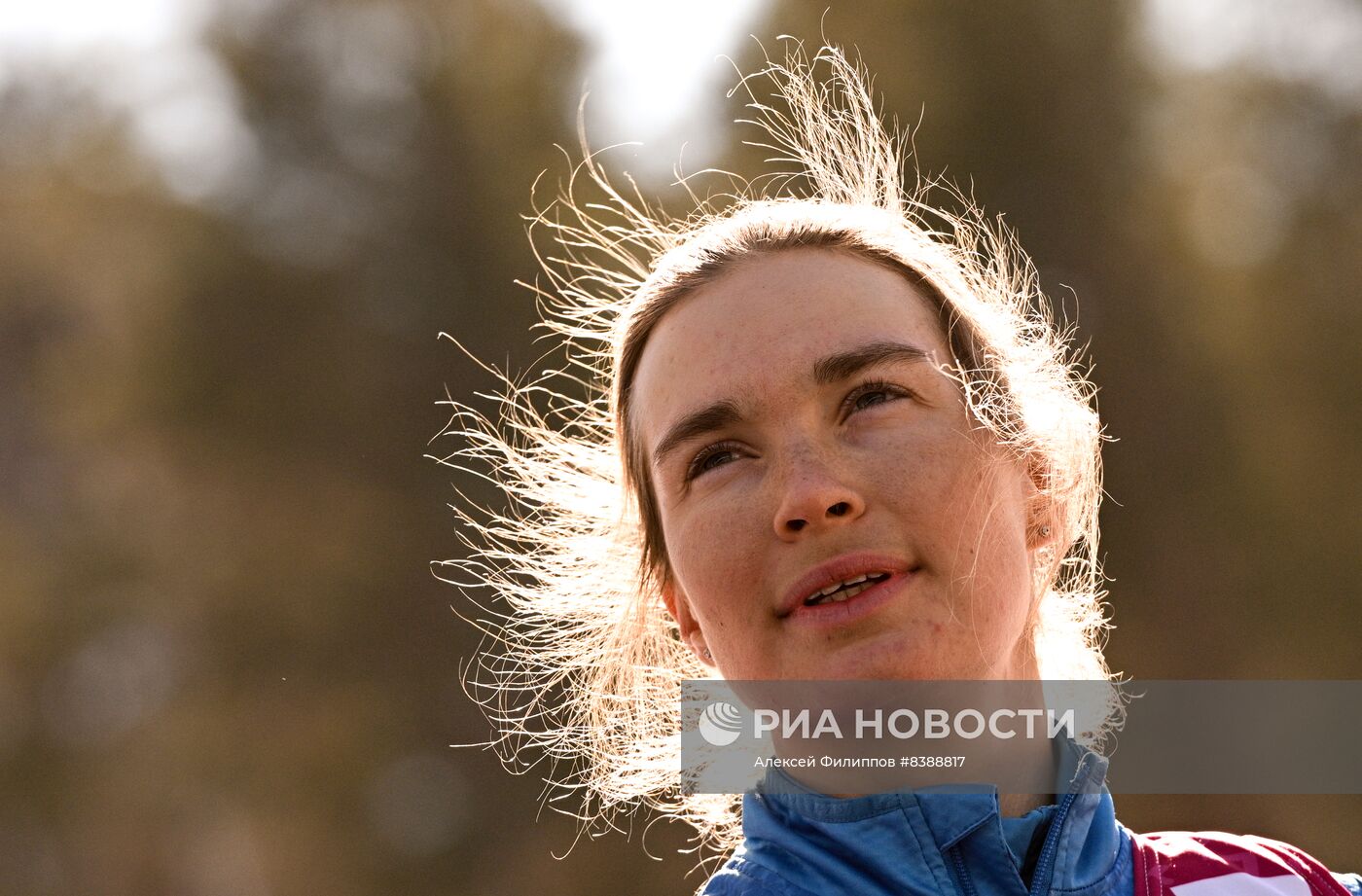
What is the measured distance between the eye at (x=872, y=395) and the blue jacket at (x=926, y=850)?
14.6 inches

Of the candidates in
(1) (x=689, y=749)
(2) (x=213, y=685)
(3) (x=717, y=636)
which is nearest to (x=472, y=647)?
(2) (x=213, y=685)

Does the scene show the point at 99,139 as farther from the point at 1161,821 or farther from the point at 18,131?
the point at 1161,821

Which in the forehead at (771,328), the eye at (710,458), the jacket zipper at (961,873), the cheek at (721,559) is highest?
the forehead at (771,328)

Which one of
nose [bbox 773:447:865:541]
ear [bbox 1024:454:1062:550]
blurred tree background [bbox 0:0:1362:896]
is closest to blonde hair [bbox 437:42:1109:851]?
ear [bbox 1024:454:1062:550]

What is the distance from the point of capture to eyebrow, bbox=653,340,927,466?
1397 millimetres

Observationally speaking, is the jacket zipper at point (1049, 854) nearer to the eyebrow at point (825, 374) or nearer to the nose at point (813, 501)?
the nose at point (813, 501)

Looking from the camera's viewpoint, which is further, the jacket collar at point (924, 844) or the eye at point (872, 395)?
the eye at point (872, 395)

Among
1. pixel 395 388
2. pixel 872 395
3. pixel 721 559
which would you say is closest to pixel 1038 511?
pixel 872 395

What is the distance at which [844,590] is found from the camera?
4.40ft

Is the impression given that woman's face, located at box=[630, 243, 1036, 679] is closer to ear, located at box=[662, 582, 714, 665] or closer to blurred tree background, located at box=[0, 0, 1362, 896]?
ear, located at box=[662, 582, 714, 665]

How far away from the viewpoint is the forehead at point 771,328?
1407 millimetres

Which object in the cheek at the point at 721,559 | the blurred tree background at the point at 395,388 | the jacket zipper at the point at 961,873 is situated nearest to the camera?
the jacket zipper at the point at 961,873

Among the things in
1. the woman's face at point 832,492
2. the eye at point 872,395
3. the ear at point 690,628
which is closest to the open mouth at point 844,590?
the woman's face at point 832,492

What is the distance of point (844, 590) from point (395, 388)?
615cm
